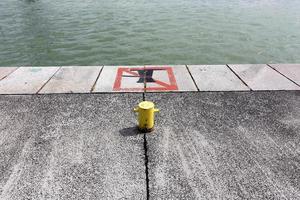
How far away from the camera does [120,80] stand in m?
7.56

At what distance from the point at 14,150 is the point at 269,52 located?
1196 cm

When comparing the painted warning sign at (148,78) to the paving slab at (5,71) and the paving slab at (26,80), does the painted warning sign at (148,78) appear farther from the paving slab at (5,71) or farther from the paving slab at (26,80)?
the paving slab at (5,71)

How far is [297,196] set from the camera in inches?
154

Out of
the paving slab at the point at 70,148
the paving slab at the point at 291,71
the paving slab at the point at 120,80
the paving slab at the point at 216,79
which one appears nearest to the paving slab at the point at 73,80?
the paving slab at the point at 120,80

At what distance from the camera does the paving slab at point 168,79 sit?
7.08m

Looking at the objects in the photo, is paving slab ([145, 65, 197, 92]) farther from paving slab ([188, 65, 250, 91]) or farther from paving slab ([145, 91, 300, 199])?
paving slab ([145, 91, 300, 199])

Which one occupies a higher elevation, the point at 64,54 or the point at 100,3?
the point at 100,3

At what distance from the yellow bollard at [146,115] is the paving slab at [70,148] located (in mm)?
221

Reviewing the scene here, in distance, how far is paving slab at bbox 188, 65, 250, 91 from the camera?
23.4ft

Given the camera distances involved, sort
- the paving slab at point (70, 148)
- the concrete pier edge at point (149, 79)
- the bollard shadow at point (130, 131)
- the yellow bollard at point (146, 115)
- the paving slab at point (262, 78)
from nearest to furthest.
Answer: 1. the paving slab at point (70, 148)
2. the yellow bollard at point (146, 115)
3. the bollard shadow at point (130, 131)
4. the concrete pier edge at point (149, 79)
5. the paving slab at point (262, 78)

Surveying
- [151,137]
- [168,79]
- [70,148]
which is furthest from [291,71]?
[70,148]

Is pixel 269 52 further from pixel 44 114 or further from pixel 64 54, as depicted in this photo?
pixel 44 114

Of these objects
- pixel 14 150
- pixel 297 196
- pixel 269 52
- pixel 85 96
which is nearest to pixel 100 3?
pixel 269 52

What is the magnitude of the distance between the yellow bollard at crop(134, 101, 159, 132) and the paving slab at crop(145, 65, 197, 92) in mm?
1976
